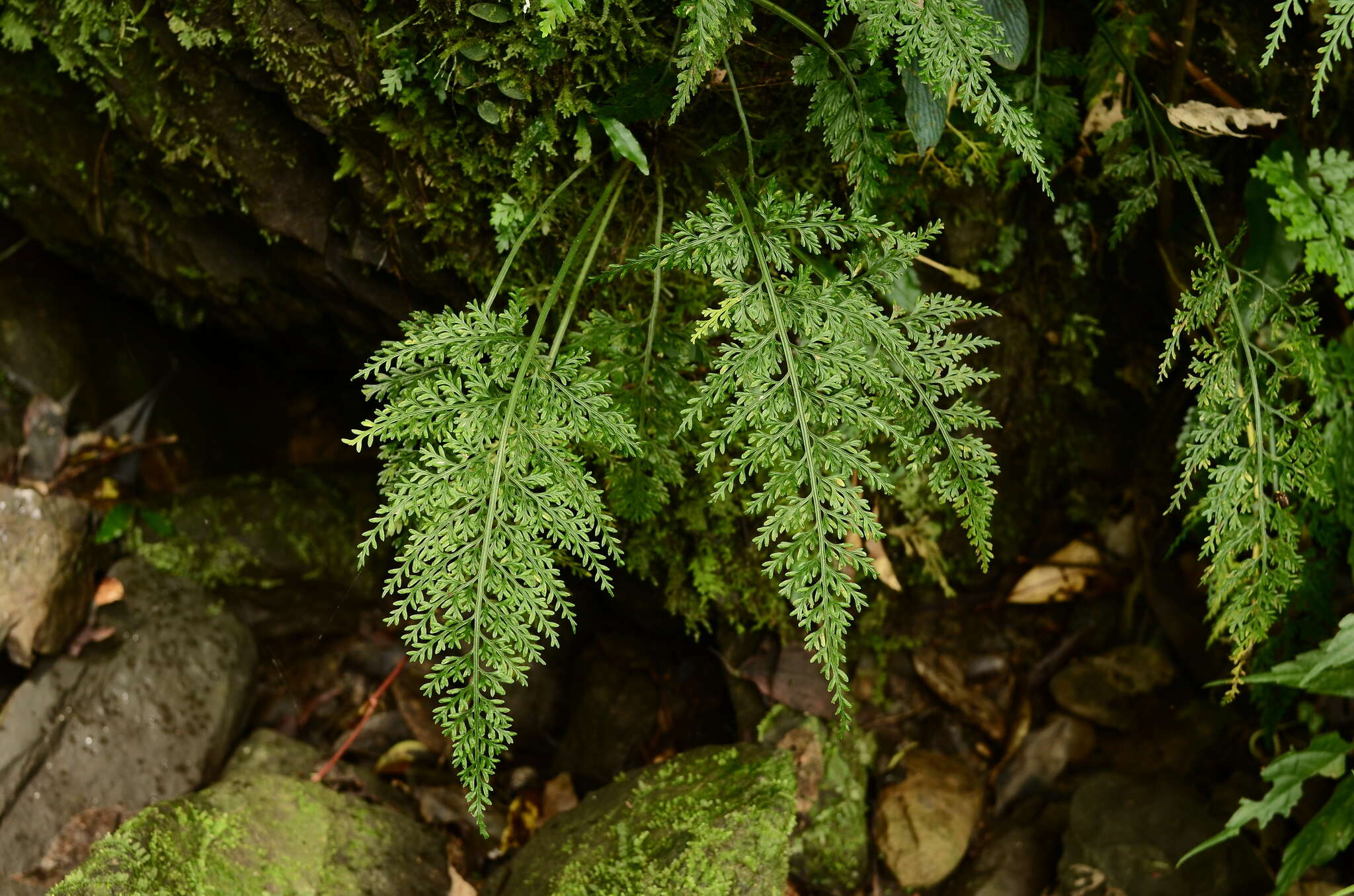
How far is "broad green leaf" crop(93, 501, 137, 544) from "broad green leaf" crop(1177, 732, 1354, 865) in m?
3.28

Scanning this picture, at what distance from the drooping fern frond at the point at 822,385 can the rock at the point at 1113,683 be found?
1.35 m

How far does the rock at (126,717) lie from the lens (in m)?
2.68

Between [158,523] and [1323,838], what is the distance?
3.49 m

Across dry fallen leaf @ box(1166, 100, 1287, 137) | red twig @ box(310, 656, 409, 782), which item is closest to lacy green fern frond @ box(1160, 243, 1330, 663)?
dry fallen leaf @ box(1166, 100, 1287, 137)

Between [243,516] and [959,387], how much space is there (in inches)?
A: 105

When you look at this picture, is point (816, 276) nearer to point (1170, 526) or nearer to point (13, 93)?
point (1170, 526)

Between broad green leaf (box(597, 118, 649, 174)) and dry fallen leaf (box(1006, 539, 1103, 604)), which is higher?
broad green leaf (box(597, 118, 649, 174))

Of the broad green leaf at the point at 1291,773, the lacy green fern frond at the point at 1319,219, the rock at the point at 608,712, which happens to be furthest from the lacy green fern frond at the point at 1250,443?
the rock at the point at 608,712

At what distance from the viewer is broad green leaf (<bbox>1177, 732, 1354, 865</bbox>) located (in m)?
1.97

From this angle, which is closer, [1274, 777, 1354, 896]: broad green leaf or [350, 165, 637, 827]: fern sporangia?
[350, 165, 637, 827]: fern sporangia

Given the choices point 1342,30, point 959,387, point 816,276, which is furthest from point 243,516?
point 1342,30

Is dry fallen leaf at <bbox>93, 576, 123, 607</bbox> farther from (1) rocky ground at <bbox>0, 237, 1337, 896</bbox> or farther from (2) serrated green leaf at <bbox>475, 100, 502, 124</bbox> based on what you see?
Answer: (2) serrated green leaf at <bbox>475, 100, 502, 124</bbox>

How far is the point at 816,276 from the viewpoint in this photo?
210 cm

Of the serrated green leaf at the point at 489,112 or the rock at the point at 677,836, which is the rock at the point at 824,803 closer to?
the rock at the point at 677,836
